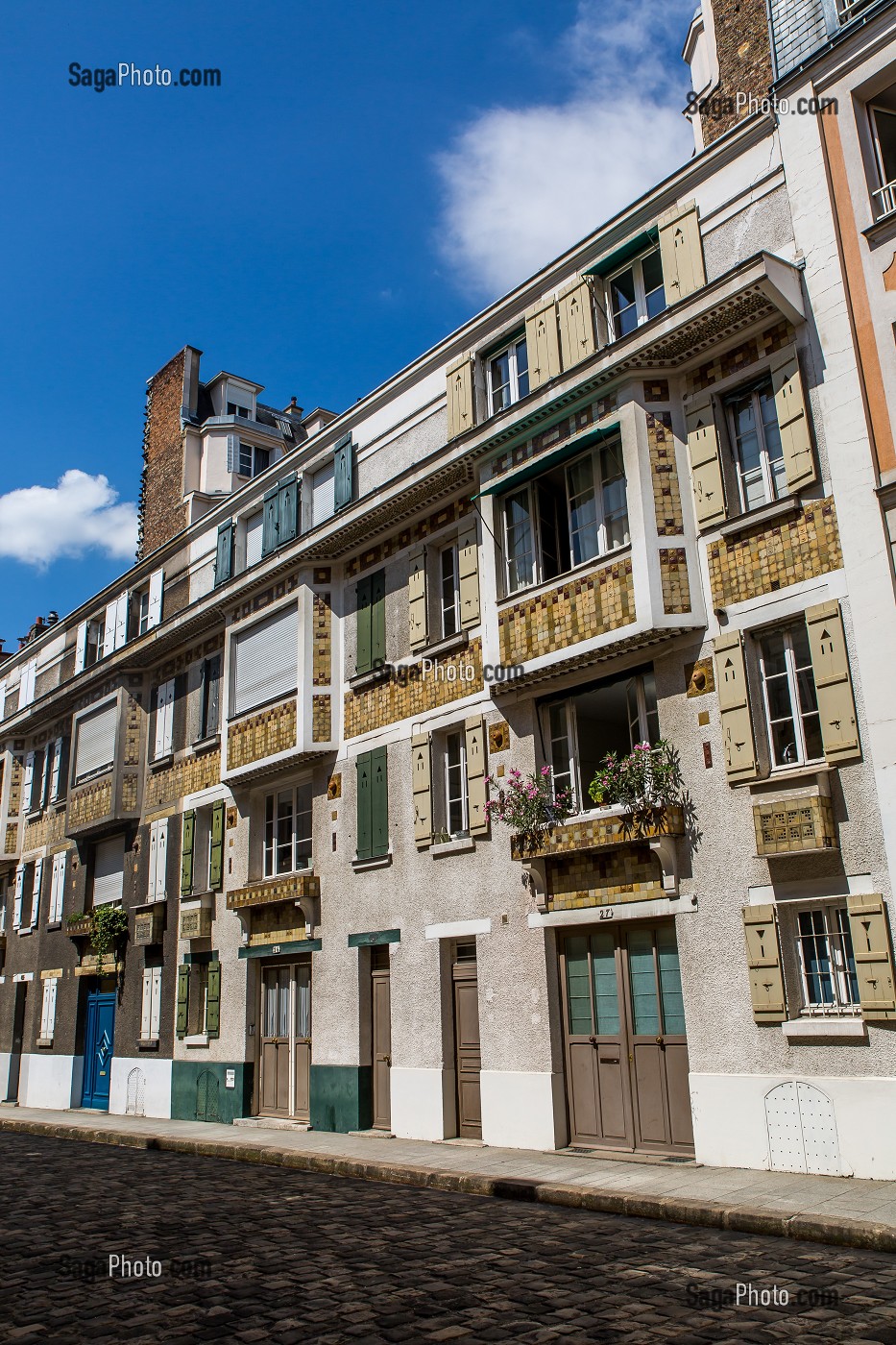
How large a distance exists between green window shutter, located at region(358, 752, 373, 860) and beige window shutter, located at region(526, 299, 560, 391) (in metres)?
6.12

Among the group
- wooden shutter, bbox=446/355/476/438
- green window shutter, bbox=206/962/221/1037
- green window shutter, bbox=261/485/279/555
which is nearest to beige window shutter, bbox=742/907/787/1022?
wooden shutter, bbox=446/355/476/438

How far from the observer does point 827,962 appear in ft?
34.8

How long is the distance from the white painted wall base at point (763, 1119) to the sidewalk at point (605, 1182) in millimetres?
159

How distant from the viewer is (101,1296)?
708cm

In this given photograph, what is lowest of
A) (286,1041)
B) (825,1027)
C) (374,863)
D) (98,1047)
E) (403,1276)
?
(403,1276)

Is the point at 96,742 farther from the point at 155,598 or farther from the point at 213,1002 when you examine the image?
the point at 213,1002

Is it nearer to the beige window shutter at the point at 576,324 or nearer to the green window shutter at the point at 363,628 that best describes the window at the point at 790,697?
the beige window shutter at the point at 576,324

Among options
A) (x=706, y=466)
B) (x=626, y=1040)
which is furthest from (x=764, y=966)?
(x=706, y=466)

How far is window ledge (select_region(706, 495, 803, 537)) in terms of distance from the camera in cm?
1137

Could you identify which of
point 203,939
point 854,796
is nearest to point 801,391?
point 854,796

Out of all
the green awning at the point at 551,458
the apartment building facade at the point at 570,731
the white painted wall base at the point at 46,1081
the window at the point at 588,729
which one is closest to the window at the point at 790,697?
the apartment building facade at the point at 570,731

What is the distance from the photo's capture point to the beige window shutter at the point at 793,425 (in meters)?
11.3

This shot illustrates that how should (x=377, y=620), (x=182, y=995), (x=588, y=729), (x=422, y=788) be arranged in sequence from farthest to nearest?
1. (x=182, y=995)
2. (x=377, y=620)
3. (x=422, y=788)
4. (x=588, y=729)

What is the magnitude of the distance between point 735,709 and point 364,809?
6.88 m
